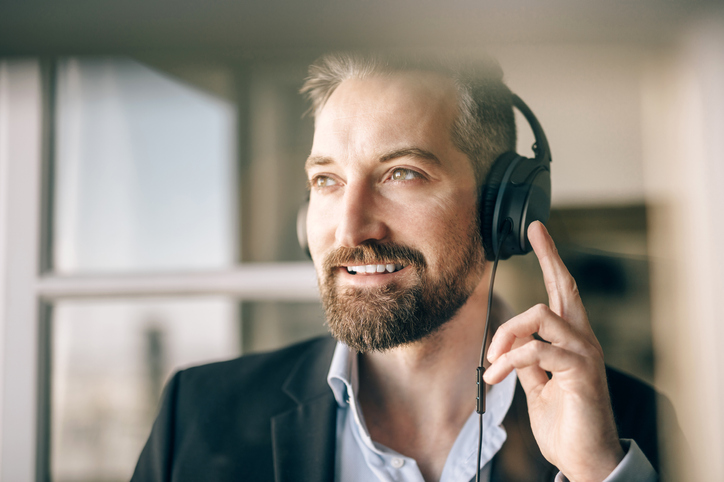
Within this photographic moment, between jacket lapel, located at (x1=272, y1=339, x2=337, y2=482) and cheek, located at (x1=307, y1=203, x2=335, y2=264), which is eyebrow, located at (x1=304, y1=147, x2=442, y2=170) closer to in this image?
cheek, located at (x1=307, y1=203, x2=335, y2=264)

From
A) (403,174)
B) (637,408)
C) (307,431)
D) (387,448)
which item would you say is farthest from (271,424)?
(637,408)

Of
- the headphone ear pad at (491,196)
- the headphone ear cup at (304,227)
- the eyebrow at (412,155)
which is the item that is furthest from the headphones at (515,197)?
the headphone ear cup at (304,227)

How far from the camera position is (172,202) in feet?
4.78

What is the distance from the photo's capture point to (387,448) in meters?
0.92

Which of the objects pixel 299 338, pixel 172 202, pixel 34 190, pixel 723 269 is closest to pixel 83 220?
pixel 34 190

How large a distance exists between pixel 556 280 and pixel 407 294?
26cm

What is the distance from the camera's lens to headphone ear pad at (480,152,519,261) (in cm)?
78

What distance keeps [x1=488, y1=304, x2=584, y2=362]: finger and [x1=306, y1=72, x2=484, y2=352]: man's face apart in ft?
0.61

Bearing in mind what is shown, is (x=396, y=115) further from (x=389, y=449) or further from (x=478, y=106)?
(x=389, y=449)

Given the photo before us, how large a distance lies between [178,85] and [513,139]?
1037 mm

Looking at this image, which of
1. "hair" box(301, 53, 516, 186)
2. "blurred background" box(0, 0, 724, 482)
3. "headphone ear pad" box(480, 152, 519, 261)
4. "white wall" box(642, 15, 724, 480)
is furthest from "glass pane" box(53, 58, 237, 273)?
"white wall" box(642, 15, 724, 480)

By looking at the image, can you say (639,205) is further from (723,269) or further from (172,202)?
Result: (172,202)

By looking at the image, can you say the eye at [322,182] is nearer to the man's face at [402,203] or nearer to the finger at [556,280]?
the man's face at [402,203]

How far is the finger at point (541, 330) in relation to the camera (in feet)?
2.18
